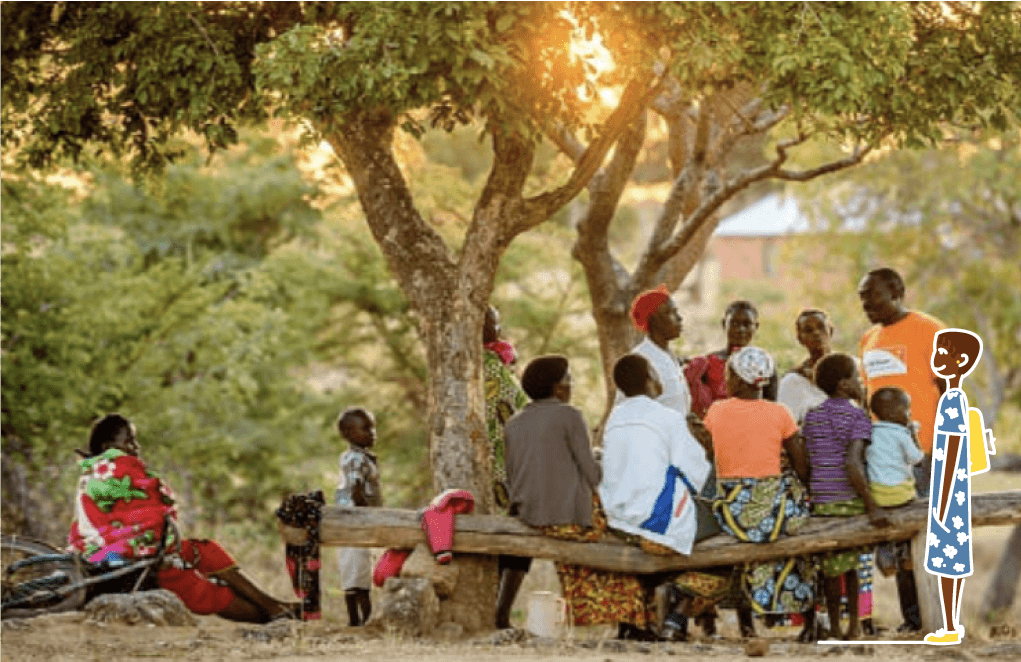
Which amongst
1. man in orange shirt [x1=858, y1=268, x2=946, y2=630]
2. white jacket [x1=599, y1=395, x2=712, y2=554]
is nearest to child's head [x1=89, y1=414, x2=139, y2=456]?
white jacket [x1=599, y1=395, x2=712, y2=554]

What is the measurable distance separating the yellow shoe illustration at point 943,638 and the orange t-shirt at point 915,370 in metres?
1.15

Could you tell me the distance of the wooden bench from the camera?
9.72 metres

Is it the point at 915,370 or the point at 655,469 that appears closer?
the point at 655,469

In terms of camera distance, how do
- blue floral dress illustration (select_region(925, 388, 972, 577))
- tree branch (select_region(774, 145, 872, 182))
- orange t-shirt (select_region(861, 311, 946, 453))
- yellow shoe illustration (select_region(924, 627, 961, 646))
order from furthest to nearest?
tree branch (select_region(774, 145, 872, 182)) < orange t-shirt (select_region(861, 311, 946, 453)) < yellow shoe illustration (select_region(924, 627, 961, 646)) < blue floral dress illustration (select_region(925, 388, 972, 577))

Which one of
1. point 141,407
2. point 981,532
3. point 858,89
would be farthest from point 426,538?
point 981,532

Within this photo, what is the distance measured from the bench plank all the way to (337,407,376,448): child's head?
0.62m

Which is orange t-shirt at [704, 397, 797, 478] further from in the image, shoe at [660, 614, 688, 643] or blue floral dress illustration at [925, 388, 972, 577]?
shoe at [660, 614, 688, 643]

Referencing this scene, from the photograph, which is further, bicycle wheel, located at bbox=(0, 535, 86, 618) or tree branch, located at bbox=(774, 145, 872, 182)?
tree branch, located at bbox=(774, 145, 872, 182)

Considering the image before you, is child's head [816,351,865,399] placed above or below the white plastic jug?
above

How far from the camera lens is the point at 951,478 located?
8953 mm

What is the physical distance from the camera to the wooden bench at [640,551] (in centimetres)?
972

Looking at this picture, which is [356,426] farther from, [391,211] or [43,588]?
[43,588]

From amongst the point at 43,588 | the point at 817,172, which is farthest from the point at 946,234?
the point at 43,588

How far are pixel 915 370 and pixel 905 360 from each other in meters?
0.08
